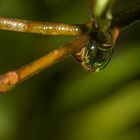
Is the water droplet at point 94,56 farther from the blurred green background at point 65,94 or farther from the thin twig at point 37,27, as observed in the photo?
the blurred green background at point 65,94

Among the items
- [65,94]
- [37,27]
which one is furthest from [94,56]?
[65,94]

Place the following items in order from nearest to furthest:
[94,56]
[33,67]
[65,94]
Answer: [33,67]
[94,56]
[65,94]

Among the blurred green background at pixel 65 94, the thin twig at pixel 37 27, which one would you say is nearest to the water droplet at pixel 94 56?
the thin twig at pixel 37 27

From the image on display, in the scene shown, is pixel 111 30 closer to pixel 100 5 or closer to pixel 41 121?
pixel 100 5

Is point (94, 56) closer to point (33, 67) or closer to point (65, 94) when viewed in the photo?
point (33, 67)

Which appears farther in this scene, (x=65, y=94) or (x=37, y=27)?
(x=65, y=94)

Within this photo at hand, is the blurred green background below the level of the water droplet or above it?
above

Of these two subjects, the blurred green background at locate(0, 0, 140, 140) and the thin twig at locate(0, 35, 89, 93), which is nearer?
the thin twig at locate(0, 35, 89, 93)

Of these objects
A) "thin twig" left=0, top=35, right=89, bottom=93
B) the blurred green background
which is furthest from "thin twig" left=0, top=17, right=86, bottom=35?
the blurred green background

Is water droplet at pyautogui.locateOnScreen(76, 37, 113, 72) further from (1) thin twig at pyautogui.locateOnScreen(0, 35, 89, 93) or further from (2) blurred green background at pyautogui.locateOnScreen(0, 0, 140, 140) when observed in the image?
(2) blurred green background at pyautogui.locateOnScreen(0, 0, 140, 140)

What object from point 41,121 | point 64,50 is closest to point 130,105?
point 41,121
